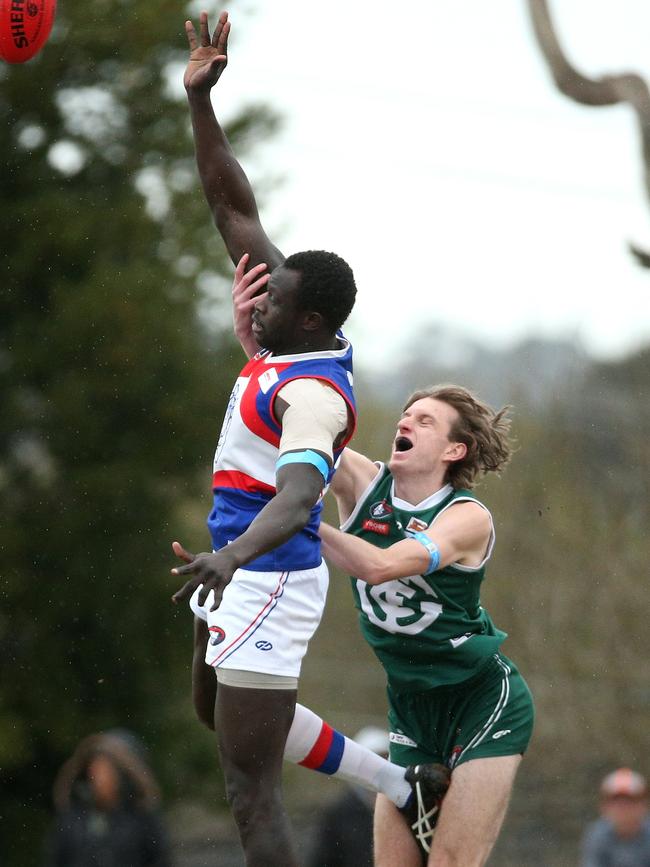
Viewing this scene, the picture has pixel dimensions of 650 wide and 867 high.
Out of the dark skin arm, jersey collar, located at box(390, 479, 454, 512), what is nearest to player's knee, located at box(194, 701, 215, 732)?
jersey collar, located at box(390, 479, 454, 512)

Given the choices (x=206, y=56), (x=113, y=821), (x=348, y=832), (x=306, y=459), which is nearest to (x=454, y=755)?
(x=306, y=459)

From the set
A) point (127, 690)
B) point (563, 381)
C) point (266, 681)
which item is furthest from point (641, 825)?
point (563, 381)

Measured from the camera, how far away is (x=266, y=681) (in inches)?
173

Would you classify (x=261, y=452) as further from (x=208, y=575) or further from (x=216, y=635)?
(x=208, y=575)

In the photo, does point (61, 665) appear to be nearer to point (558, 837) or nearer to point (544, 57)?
point (558, 837)

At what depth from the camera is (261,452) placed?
4.48 m

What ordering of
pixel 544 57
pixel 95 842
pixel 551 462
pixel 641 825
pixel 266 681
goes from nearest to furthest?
pixel 266 681 < pixel 544 57 < pixel 95 842 < pixel 641 825 < pixel 551 462

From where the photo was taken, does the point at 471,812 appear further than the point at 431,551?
Yes

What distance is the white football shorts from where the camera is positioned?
4379 millimetres

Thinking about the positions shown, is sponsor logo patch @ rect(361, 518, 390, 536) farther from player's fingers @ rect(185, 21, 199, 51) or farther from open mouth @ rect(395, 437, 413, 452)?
player's fingers @ rect(185, 21, 199, 51)

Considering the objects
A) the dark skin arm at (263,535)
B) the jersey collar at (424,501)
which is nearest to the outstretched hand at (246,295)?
the jersey collar at (424,501)

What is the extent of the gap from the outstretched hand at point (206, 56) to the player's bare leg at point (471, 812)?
2573 mm

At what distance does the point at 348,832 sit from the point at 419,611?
7.62 ft

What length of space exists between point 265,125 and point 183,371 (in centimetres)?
229
